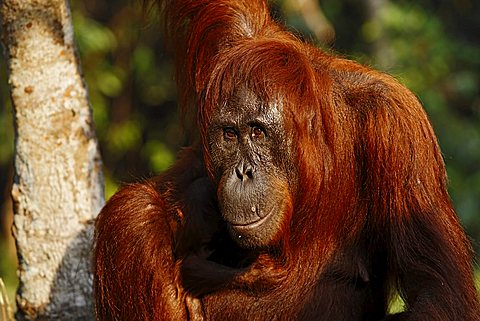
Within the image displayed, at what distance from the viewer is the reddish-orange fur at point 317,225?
4.14 metres

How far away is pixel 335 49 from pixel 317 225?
218 inches

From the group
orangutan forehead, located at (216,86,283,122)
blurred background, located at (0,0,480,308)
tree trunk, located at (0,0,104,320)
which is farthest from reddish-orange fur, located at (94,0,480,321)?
blurred background, located at (0,0,480,308)

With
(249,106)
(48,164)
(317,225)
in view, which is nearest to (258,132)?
(249,106)

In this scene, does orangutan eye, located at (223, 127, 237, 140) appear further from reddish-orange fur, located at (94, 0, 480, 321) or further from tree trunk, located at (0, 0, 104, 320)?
tree trunk, located at (0, 0, 104, 320)

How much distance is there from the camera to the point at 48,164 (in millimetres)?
4977

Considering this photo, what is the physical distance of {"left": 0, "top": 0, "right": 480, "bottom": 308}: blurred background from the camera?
9805 mm

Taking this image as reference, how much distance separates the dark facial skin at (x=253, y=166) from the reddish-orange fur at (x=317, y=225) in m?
0.06

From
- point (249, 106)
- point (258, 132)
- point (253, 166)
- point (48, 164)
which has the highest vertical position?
point (249, 106)

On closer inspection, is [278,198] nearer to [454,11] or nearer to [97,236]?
[97,236]

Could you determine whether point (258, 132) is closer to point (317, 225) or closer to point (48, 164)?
point (317, 225)

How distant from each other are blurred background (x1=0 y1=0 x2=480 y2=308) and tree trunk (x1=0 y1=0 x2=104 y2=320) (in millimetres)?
3825

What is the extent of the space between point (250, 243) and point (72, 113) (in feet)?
4.55

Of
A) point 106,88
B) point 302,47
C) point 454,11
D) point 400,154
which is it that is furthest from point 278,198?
point 454,11

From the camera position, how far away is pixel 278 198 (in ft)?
13.9
